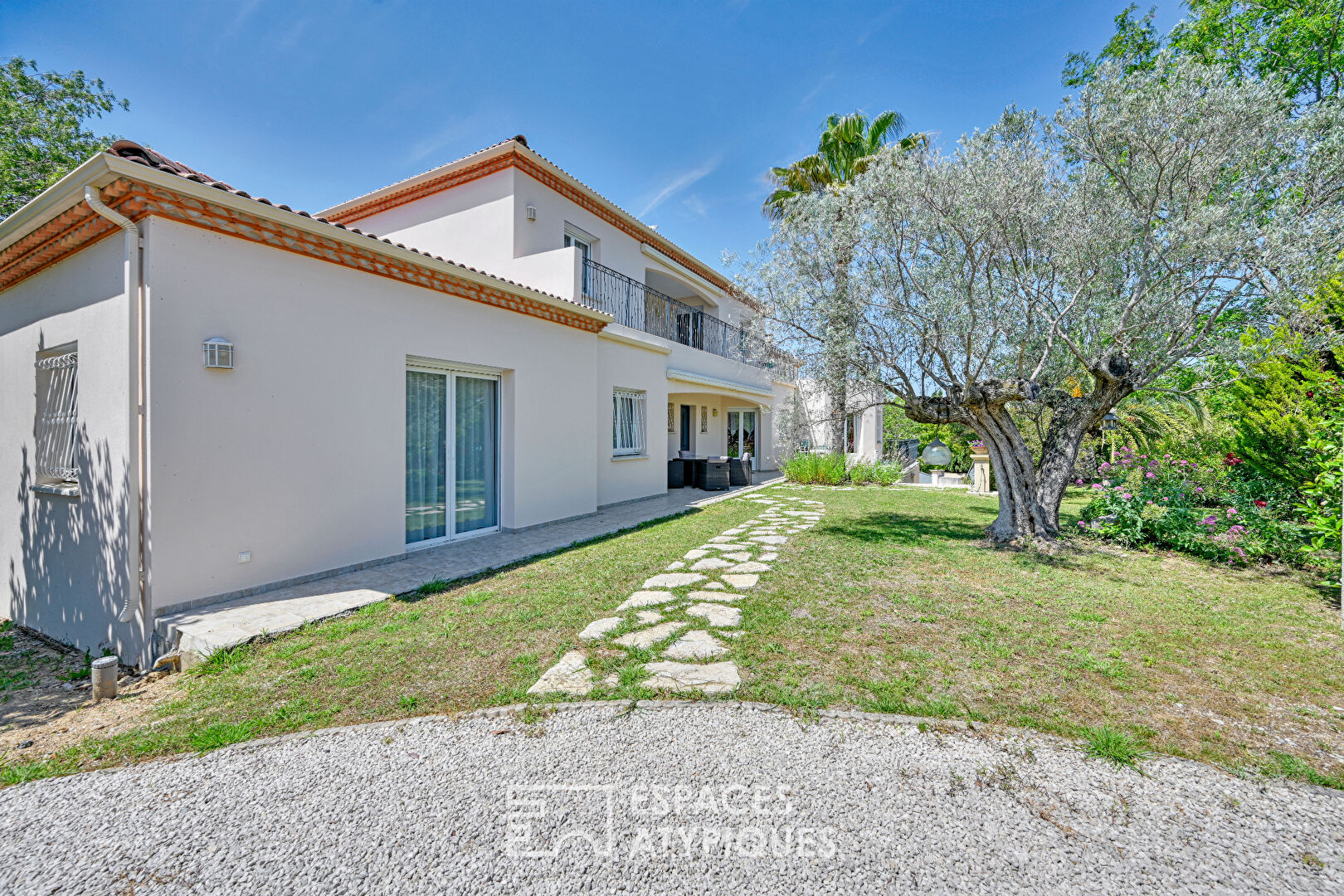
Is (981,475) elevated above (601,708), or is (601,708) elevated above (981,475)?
(981,475)

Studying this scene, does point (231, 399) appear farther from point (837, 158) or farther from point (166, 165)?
point (837, 158)

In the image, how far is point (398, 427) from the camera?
22.1 feet

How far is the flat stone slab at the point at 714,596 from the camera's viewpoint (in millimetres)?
5395

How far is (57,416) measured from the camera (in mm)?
5809

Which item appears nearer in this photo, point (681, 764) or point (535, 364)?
point (681, 764)

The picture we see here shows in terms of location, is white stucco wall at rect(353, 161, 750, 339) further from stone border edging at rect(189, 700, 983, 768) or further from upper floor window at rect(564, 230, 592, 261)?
stone border edging at rect(189, 700, 983, 768)

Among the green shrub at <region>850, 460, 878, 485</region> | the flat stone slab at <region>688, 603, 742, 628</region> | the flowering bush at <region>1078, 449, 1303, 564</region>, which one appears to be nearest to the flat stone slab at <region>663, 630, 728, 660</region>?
the flat stone slab at <region>688, 603, 742, 628</region>

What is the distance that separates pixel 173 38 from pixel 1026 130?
1424cm

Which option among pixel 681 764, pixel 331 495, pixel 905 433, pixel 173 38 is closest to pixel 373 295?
pixel 331 495

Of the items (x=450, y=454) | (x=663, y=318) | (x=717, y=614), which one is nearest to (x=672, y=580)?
(x=717, y=614)

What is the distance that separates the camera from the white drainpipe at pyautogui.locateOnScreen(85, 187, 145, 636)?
462 centimetres

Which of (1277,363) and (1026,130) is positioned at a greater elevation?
(1026,130)

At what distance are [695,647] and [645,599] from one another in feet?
4.16

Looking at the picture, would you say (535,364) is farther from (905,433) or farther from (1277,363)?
(905,433)
